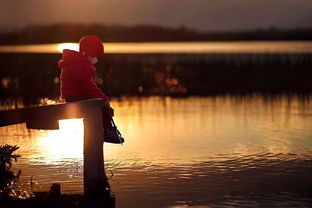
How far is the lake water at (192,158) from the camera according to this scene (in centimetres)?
1002

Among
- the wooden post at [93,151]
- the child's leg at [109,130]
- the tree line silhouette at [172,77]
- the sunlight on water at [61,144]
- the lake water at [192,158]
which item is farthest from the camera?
the tree line silhouette at [172,77]

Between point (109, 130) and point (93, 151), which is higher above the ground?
point (109, 130)

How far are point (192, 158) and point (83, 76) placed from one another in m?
2.78

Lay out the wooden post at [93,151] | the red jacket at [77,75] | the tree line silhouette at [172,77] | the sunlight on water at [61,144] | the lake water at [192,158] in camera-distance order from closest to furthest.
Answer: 1. the lake water at [192,158]
2. the wooden post at [93,151]
3. the red jacket at [77,75]
4. the sunlight on water at [61,144]
5. the tree line silhouette at [172,77]

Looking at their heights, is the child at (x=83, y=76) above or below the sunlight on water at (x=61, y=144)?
above

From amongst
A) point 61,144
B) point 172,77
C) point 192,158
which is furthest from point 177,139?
point 172,77

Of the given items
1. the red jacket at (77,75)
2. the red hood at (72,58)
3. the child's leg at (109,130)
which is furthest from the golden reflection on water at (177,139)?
A: the red hood at (72,58)

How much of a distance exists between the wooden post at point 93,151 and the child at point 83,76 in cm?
30

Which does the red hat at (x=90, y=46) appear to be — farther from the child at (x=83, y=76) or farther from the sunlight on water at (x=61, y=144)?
the sunlight on water at (x=61, y=144)

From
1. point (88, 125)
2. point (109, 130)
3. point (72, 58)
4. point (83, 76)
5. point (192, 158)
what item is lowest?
point (192, 158)

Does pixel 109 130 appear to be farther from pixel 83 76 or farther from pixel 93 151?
pixel 83 76

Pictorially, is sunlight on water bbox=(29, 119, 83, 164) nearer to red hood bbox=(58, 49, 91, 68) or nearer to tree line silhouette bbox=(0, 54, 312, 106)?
red hood bbox=(58, 49, 91, 68)

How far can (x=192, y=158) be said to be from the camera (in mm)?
12656

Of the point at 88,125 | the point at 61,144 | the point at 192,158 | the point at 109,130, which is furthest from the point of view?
the point at 61,144
